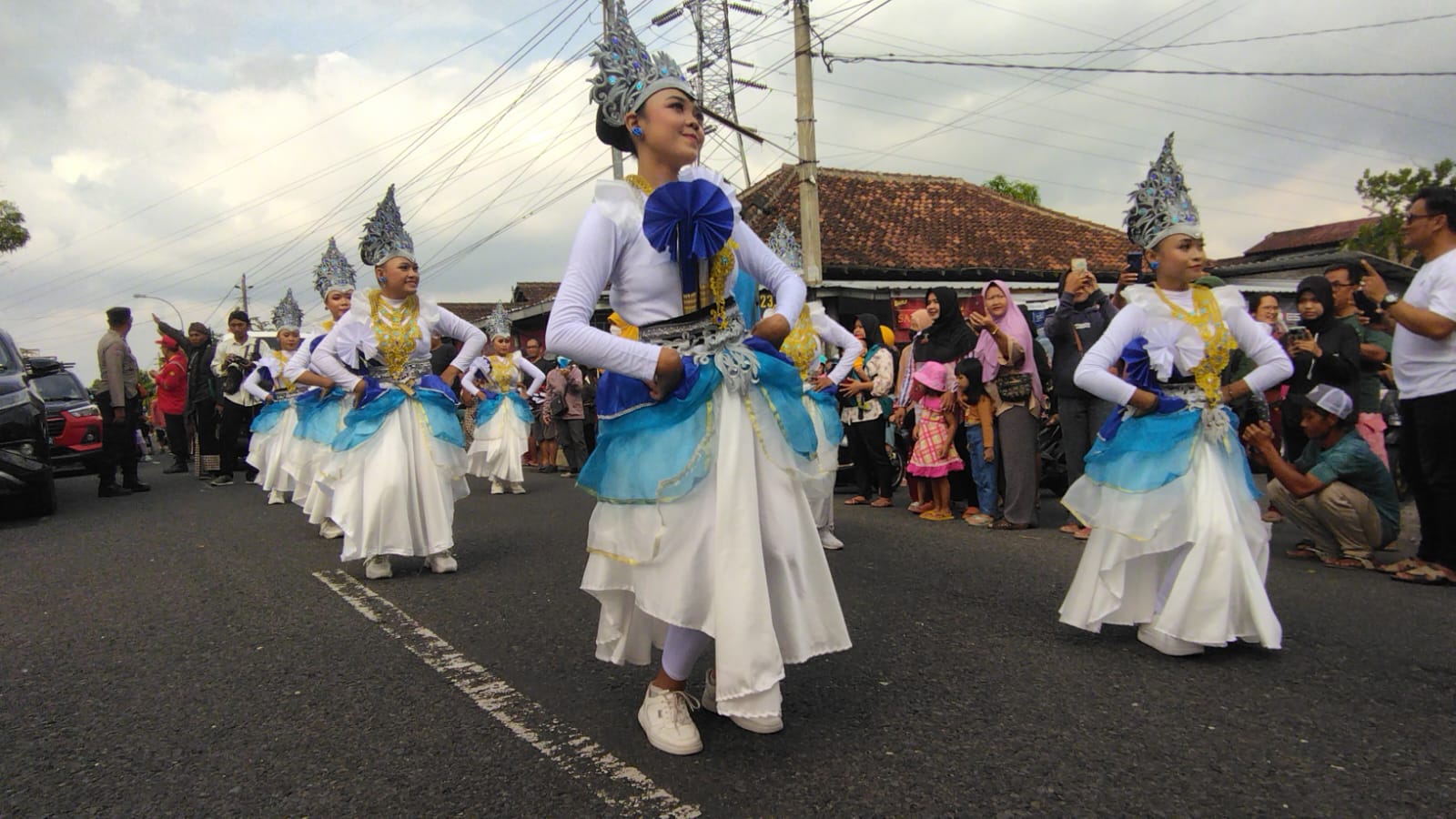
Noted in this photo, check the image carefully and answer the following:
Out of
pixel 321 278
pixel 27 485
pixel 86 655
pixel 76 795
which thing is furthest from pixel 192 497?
pixel 76 795

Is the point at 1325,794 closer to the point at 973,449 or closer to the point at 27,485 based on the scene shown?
the point at 973,449

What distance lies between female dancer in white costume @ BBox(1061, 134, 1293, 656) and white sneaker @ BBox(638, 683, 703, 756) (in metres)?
2.01

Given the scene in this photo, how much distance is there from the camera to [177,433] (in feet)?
51.8

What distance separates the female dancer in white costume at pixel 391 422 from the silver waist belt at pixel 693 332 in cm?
357

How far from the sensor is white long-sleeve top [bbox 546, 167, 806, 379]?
10.1ft

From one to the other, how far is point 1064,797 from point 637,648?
56.9 inches

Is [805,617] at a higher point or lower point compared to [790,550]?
lower

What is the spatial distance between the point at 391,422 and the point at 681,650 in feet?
12.7

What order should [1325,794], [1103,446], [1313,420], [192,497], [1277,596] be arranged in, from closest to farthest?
[1325,794] → [1103,446] → [1277,596] → [1313,420] → [192,497]

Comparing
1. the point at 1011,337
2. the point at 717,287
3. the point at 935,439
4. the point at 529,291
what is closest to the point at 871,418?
the point at 935,439

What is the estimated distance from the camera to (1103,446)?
4602mm

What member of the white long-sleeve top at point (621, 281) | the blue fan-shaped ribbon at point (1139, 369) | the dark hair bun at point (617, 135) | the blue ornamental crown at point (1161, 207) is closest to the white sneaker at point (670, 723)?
the white long-sleeve top at point (621, 281)

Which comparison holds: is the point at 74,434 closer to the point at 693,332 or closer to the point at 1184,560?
the point at 693,332

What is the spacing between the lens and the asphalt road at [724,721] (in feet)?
9.56
